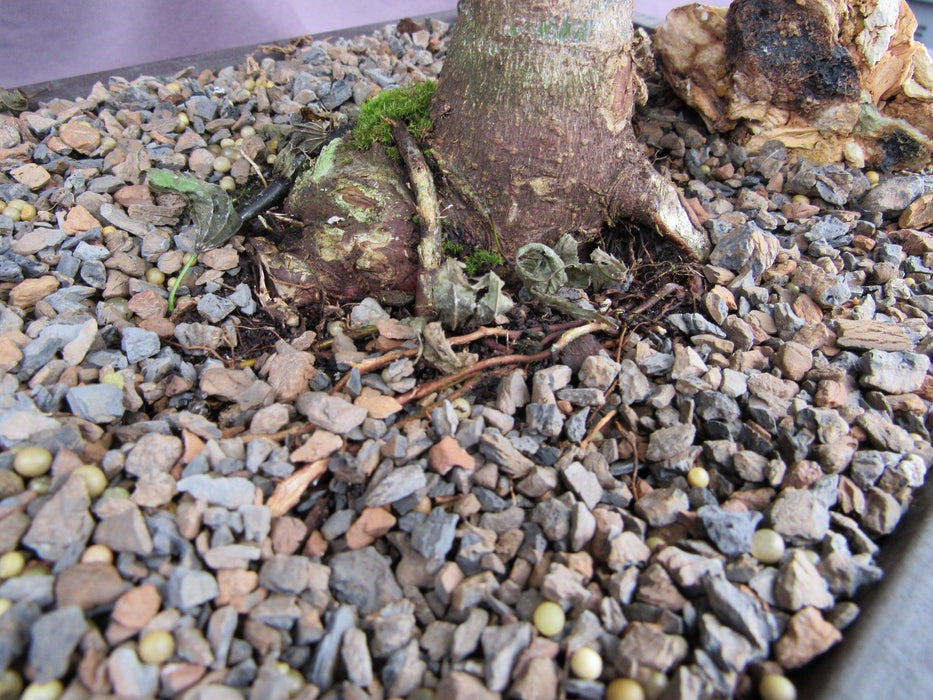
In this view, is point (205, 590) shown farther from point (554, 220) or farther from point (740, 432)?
point (554, 220)

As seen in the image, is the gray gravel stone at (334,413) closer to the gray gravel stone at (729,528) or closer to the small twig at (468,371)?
the small twig at (468,371)

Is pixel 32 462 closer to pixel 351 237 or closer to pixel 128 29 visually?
pixel 351 237

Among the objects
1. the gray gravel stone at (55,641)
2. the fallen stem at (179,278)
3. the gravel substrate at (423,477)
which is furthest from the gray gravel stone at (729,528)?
the fallen stem at (179,278)

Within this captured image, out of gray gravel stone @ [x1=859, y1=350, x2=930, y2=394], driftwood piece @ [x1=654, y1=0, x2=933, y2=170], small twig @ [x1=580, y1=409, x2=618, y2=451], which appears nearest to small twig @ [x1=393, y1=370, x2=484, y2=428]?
small twig @ [x1=580, y1=409, x2=618, y2=451]

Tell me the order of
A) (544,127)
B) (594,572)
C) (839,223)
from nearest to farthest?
(594,572), (544,127), (839,223)

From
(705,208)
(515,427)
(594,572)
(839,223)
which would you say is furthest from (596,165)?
(594,572)

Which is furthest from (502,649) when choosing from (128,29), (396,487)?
(128,29)

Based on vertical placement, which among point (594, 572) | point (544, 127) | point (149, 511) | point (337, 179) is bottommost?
point (594, 572)

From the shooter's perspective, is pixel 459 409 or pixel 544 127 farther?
pixel 544 127
